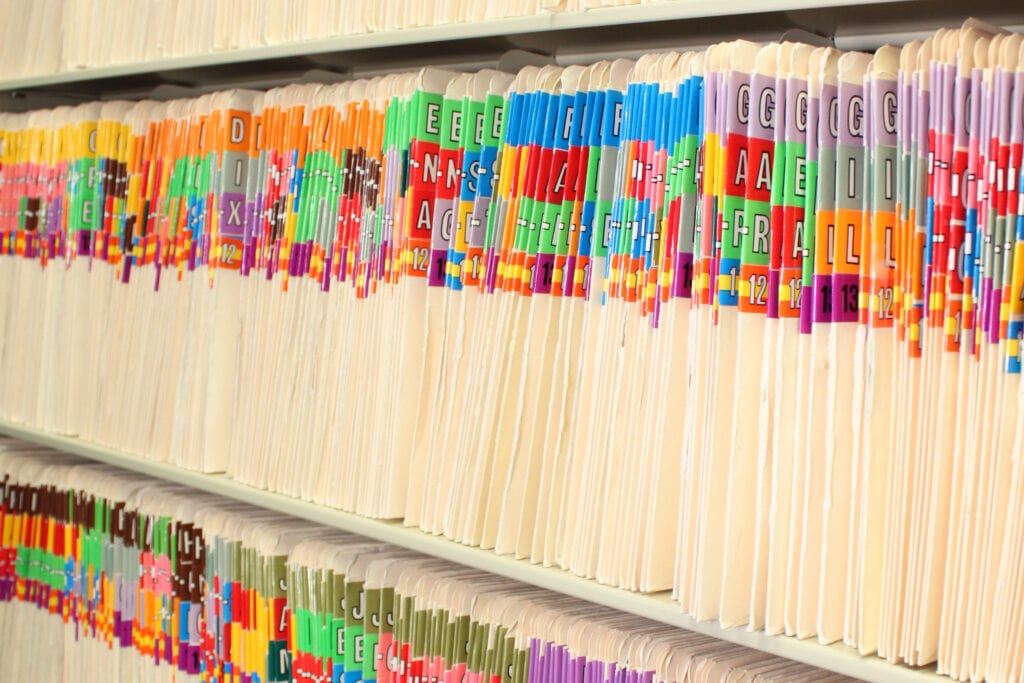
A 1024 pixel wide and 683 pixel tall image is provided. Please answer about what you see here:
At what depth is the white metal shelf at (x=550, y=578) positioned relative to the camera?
3.35 feet

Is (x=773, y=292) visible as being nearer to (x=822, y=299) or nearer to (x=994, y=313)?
(x=822, y=299)

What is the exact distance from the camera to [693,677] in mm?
1202

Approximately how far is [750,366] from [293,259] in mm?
763

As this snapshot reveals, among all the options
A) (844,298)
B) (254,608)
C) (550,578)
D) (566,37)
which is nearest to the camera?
(844,298)

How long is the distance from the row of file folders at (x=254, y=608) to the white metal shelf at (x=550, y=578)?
0.23 ft

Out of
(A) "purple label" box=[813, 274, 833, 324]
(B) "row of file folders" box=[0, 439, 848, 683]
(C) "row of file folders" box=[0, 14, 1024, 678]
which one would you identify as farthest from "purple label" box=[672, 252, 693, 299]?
(B) "row of file folders" box=[0, 439, 848, 683]

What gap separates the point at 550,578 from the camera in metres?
1.25

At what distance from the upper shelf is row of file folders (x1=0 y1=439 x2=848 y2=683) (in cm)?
69

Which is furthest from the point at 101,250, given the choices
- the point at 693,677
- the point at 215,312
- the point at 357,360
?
the point at 693,677

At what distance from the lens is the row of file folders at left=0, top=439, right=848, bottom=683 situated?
129cm

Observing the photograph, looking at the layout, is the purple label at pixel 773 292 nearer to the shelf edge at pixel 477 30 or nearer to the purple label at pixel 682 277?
the purple label at pixel 682 277

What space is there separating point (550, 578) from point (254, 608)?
2.04 ft

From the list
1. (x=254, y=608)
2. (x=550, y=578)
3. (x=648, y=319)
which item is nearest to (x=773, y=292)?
(x=648, y=319)

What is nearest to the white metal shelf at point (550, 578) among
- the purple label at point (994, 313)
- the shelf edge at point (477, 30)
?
the purple label at point (994, 313)
